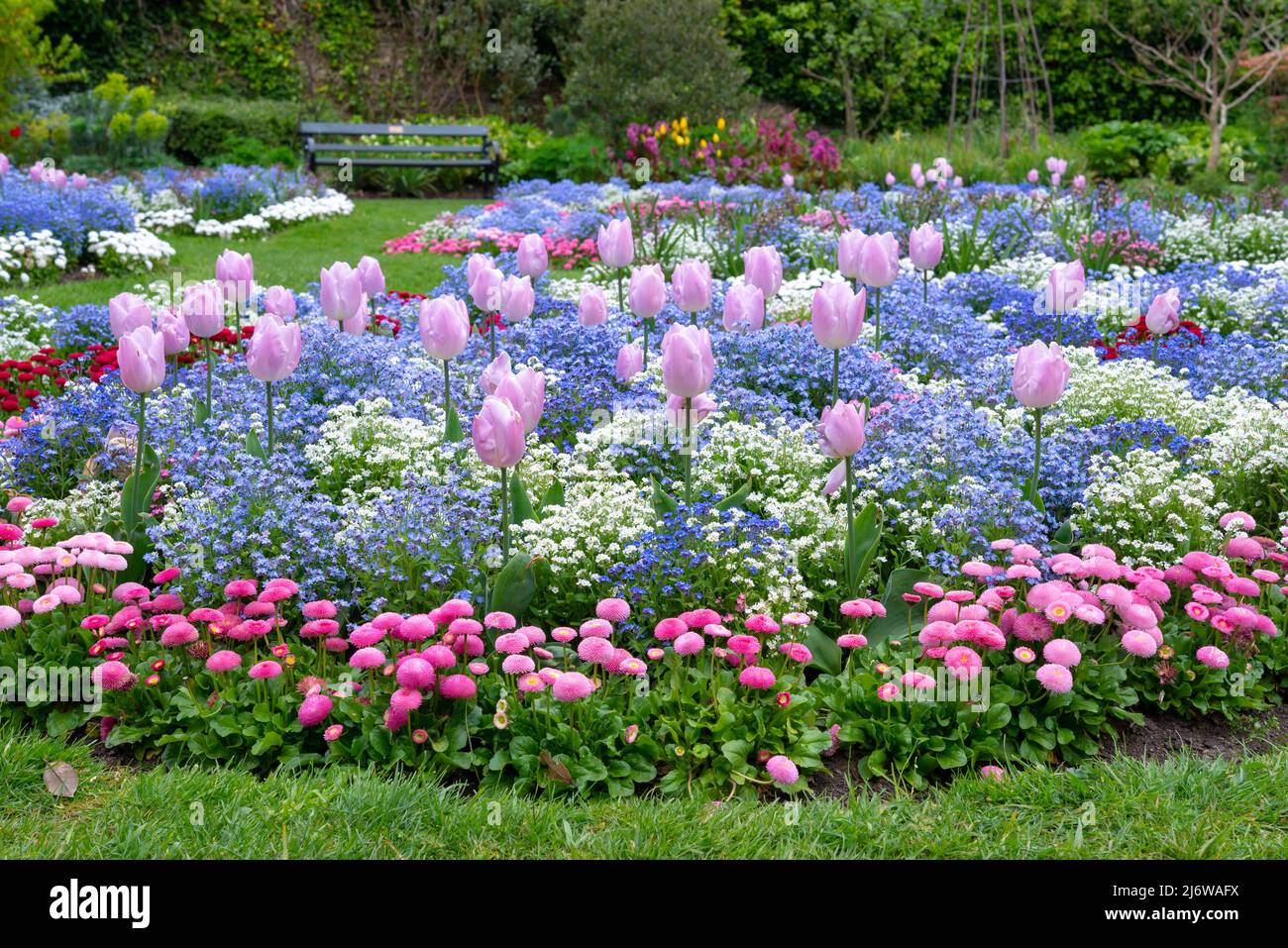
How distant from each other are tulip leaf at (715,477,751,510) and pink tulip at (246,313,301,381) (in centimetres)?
148

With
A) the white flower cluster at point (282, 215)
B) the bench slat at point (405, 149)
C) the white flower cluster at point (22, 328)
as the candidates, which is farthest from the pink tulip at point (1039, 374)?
the bench slat at point (405, 149)

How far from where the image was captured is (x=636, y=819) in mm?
2699

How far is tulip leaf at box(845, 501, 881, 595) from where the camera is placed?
358 cm

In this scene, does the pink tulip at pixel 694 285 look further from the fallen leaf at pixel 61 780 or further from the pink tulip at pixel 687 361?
the fallen leaf at pixel 61 780

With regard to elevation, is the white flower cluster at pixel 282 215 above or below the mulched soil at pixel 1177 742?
above

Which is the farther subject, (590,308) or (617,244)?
(617,244)

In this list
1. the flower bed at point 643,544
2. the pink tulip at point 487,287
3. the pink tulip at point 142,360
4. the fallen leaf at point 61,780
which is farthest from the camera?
the pink tulip at point 487,287

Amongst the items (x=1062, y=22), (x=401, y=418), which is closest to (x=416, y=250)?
(x=401, y=418)

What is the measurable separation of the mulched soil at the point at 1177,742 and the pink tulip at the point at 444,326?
6.15 ft

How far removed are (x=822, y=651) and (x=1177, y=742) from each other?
977mm

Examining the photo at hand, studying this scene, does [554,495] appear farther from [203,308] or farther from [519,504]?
[203,308]

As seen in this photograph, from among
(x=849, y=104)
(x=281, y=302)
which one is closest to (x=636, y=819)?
(x=281, y=302)

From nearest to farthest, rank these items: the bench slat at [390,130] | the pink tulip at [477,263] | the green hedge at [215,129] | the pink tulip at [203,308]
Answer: the pink tulip at [203,308], the pink tulip at [477,263], the bench slat at [390,130], the green hedge at [215,129]

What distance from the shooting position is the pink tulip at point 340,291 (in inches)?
177
